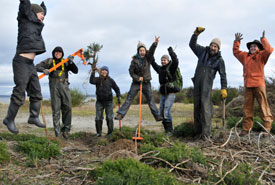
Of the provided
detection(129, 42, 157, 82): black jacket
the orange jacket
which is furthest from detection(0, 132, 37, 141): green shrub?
the orange jacket

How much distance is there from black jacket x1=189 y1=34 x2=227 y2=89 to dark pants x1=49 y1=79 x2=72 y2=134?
347 centimetres

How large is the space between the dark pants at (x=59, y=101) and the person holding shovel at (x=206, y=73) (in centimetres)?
338

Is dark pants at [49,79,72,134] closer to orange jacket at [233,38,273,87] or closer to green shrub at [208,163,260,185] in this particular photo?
green shrub at [208,163,260,185]

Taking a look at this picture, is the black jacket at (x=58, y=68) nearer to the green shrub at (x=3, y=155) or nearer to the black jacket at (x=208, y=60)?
the green shrub at (x=3, y=155)

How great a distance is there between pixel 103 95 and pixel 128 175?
178 inches

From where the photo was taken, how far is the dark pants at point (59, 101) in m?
7.05

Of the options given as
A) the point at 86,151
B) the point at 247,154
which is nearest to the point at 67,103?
the point at 86,151

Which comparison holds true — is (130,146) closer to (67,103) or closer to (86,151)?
(86,151)

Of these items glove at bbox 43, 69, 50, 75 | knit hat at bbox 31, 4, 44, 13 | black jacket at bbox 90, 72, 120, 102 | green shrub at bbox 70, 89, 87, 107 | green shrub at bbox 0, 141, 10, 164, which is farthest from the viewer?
green shrub at bbox 70, 89, 87, 107

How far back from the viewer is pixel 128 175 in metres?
3.38

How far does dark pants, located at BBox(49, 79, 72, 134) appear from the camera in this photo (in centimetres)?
705

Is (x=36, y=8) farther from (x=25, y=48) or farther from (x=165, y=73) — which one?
(x=165, y=73)

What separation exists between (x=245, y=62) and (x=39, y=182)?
593 cm

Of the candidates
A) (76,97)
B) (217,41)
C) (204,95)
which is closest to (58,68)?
(204,95)
